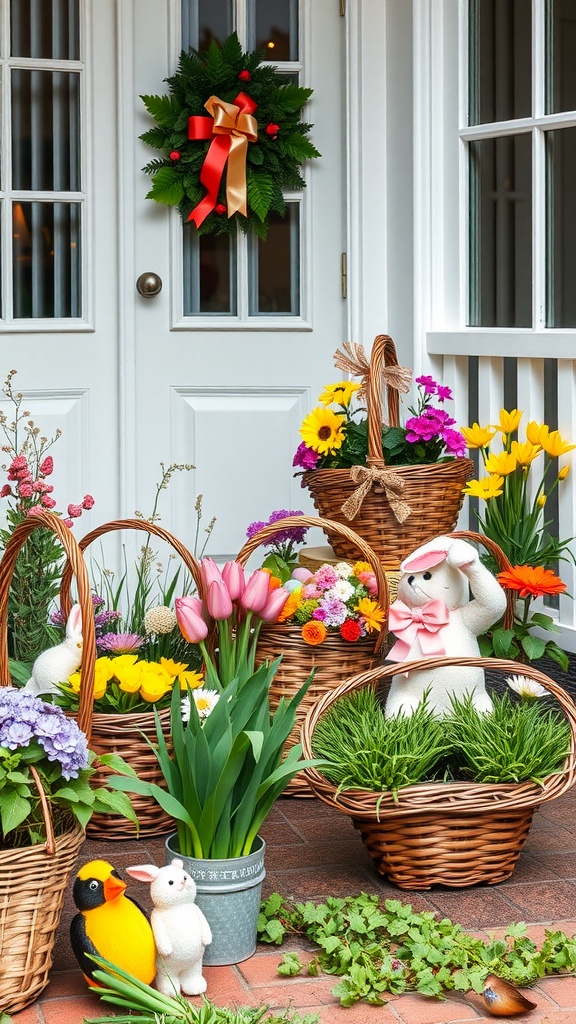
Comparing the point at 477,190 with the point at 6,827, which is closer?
the point at 6,827

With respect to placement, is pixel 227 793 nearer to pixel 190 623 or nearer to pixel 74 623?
pixel 190 623

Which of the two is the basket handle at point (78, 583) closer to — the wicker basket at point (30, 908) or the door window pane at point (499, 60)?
the wicker basket at point (30, 908)

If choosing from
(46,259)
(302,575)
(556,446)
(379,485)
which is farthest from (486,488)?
(46,259)

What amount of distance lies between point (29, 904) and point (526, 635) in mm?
1565

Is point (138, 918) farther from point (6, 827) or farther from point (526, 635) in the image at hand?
point (526, 635)

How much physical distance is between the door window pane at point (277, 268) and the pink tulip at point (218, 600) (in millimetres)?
1675

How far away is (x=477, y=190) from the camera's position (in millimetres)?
3434

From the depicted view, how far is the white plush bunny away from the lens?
89.1 inches

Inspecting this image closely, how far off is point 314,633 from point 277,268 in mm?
1659

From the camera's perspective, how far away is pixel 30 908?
1.64 metres

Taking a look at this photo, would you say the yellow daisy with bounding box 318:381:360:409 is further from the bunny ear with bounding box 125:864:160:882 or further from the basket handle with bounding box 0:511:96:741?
the bunny ear with bounding box 125:864:160:882

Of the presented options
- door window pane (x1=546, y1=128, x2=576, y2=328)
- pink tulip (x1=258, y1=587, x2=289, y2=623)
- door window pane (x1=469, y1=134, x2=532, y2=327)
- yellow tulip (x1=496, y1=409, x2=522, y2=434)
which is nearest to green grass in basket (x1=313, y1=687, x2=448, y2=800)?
pink tulip (x1=258, y1=587, x2=289, y2=623)

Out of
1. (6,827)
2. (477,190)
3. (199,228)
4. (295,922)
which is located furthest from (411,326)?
(6,827)

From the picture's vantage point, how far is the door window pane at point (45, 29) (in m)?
3.54
